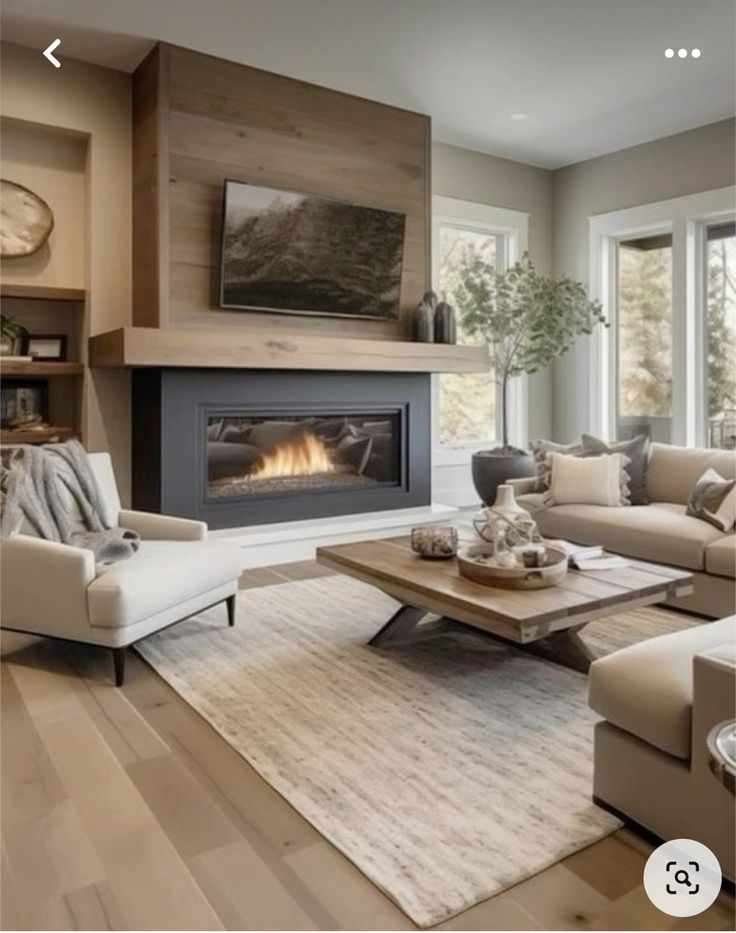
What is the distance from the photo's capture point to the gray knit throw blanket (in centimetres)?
300

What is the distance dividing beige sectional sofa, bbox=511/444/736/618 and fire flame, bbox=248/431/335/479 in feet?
4.49

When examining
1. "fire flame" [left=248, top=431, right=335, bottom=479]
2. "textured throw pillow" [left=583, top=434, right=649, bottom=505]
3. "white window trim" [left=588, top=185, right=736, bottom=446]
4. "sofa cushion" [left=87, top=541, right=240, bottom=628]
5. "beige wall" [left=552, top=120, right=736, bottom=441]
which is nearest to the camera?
"sofa cushion" [left=87, top=541, right=240, bottom=628]

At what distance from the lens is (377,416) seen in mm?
5367

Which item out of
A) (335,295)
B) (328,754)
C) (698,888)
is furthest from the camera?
(335,295)

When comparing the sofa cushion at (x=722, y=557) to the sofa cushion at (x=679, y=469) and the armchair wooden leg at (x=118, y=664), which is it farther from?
the armchair wooden leg at (x=118, y=664)

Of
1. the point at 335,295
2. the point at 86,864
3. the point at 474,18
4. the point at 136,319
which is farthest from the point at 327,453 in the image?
the point at 86,864

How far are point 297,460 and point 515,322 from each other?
6.79ft

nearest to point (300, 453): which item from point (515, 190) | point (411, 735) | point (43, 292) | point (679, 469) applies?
point (43, 292)

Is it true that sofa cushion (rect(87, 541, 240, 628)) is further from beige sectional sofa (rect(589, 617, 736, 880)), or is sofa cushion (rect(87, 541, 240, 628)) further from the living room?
beige sectional sofa (rect(589, 617, 736, 880))

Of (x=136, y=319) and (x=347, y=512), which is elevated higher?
(x=136, y=319)

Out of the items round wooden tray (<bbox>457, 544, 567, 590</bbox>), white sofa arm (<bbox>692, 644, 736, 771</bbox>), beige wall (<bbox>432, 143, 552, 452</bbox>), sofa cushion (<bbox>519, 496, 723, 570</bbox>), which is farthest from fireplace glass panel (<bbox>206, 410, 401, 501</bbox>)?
white sofa arm (<bbox>692, 644, 736, 771</bbox>)

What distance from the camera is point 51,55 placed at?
4285 mm

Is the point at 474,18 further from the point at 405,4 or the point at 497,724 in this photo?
the point at 497,724

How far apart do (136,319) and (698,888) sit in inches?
160
